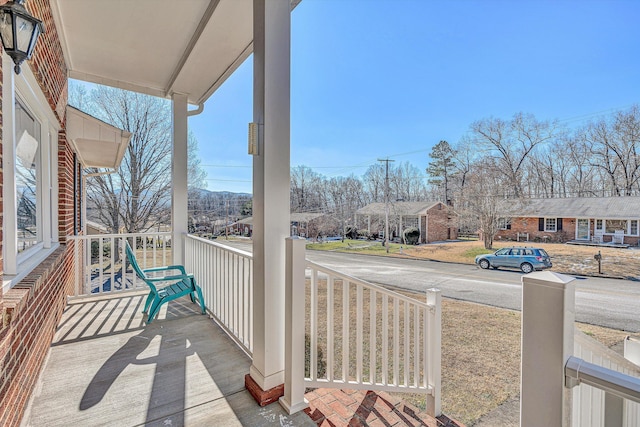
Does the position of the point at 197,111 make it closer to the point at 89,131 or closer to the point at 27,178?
the point at 89,131

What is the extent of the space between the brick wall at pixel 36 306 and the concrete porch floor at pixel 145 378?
148 mm

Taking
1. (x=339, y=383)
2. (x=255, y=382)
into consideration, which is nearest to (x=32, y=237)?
(x=255, y=382)

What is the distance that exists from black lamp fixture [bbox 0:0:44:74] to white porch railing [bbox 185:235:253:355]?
159 centimetres

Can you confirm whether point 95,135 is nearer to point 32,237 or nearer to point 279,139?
point 32,237

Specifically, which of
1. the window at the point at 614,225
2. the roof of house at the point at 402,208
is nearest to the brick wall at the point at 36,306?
the window at the point at 614,225

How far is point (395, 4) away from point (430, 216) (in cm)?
912

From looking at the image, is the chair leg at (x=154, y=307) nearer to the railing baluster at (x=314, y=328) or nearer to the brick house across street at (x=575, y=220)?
the railing baluster at (x=314, y=328)

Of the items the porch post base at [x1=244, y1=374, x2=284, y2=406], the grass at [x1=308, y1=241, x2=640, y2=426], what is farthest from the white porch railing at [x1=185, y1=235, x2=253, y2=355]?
the grass at [x1=308, y1=241, x2=640, y2=426]

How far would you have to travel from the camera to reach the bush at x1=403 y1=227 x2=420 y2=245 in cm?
1473

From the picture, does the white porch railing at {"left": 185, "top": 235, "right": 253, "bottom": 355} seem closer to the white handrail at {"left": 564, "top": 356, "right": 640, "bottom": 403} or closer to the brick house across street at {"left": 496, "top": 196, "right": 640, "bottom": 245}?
the white handrail at {"left": 564, "top": 356, "right": 640, "bottom": 403}

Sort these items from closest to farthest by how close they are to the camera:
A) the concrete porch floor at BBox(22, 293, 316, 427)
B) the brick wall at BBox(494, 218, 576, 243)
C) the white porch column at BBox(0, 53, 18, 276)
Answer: the white porch column at BBox(0, 53, 18, 276)
the concrete porch floor at BBox(22, 293, 316, 427)
the brick wall at BBox(494, 218, 576, 243)

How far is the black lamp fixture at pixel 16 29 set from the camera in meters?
1.20

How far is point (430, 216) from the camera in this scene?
1446 cm

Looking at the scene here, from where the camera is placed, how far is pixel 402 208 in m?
15.3
